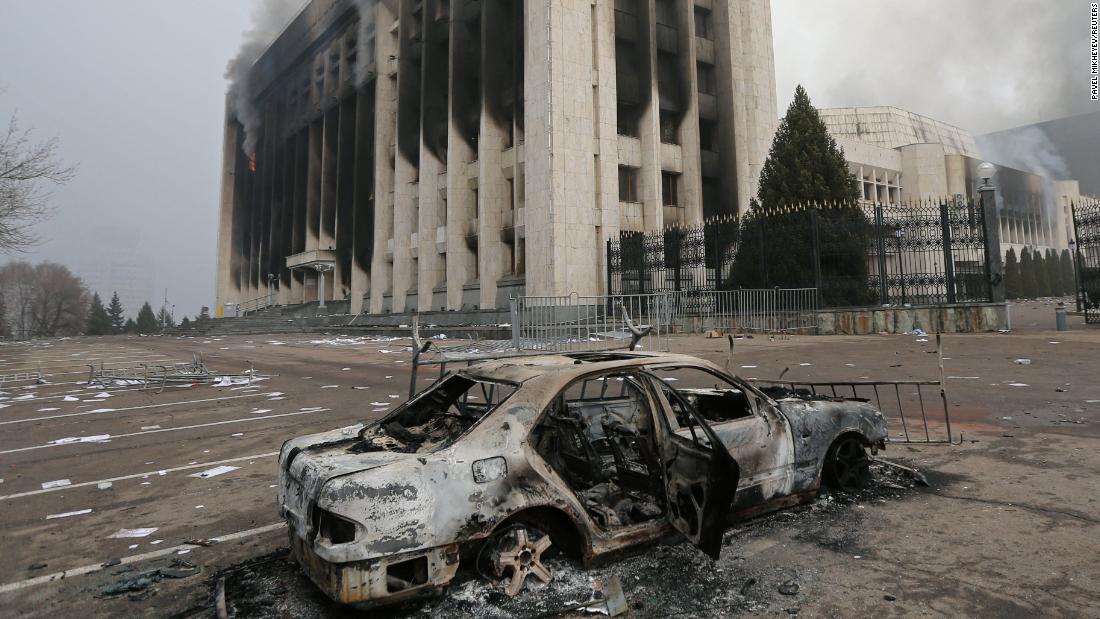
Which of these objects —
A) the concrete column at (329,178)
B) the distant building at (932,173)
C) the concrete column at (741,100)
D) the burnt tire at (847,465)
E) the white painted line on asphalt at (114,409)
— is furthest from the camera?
the distant building at (932,173)

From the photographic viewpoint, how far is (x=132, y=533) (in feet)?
13.9

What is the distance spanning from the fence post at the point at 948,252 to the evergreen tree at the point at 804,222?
2018mm

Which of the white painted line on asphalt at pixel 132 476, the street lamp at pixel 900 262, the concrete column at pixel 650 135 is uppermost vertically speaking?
the concrete column at pixel 650 135

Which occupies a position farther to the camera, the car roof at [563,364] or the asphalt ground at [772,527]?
the car roof at [563,364]

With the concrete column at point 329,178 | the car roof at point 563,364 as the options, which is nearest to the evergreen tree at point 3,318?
the concrete column at point 329,178

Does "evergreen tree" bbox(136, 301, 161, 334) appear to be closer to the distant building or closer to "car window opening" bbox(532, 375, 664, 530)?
the distant building

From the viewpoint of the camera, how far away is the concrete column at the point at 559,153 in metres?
24.3

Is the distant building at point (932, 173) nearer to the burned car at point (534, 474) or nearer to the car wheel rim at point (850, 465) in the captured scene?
the car wheel rim at point (850, 465)

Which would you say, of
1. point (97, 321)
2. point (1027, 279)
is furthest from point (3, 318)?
point (1027, 279)

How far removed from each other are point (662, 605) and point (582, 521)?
0.55 m

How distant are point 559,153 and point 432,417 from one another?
21807 millimetres

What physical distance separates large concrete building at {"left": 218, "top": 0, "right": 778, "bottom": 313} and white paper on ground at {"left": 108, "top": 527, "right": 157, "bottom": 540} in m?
20.2

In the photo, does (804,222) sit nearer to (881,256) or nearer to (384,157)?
(881,256)

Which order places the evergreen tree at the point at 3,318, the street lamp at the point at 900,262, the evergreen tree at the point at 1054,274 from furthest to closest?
the evergreen tree at the point at 3,318 → the evergreen tree at the point at 1054,274 → the street lamp at the point at 900,262
